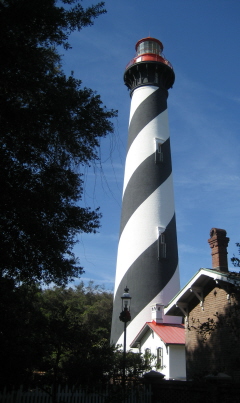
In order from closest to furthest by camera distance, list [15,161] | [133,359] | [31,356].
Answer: [15,161] < [31,356] < [133,359]

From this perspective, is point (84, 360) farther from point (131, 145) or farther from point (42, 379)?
point (131, 145)

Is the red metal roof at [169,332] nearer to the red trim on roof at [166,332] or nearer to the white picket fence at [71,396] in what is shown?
the red trim on roof at [166,332]

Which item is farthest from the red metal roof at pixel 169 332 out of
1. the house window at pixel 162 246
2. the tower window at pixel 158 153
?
the tower window at pixel 158 153

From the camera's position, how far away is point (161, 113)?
21.8 metres

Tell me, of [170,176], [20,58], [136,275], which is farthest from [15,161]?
[170,176]

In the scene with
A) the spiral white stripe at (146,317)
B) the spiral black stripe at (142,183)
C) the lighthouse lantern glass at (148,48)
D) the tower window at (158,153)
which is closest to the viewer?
the spiral white stripe at (146,317)

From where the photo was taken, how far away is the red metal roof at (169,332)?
15692mm

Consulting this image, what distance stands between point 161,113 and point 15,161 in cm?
1514

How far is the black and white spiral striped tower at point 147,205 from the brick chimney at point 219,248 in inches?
187

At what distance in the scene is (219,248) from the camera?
13.6 m

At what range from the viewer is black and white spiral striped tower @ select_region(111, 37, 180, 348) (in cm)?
1773

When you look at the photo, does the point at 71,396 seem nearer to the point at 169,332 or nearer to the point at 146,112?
the point at 169,332

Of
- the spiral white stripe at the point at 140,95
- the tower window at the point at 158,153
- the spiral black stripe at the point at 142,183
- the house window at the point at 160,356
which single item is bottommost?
the house window at the point at 160,356

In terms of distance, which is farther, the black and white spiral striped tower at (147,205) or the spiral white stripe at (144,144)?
the spiral white stripe at (144,144)
